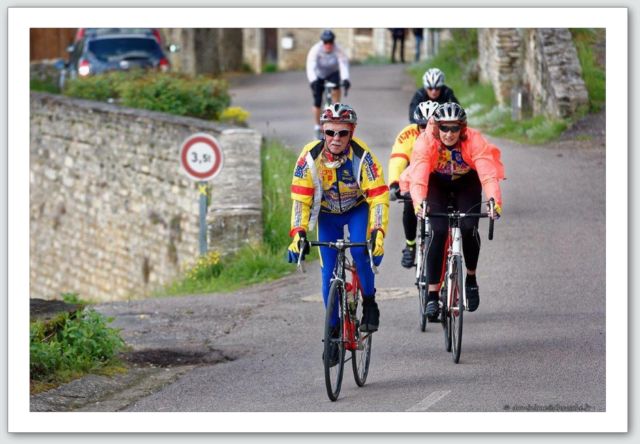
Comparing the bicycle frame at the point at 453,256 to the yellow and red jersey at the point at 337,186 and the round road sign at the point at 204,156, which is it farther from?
the round road sign at the point at 204,156

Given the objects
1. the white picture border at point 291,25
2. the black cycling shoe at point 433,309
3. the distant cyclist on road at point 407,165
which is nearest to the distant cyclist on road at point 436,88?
the distant cyclist on road at point 407,165

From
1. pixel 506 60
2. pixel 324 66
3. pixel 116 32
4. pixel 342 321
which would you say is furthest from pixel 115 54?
pixel 342 321

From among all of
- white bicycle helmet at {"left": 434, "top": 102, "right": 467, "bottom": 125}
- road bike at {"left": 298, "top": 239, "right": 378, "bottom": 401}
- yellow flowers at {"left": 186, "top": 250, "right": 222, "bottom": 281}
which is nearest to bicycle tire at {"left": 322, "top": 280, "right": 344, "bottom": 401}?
road bike at {"left": 298, "top": 239, "right": 378, "bottom": 401}

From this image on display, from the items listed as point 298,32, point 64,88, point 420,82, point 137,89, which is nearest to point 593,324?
point 137,89

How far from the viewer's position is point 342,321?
10898 millimetres

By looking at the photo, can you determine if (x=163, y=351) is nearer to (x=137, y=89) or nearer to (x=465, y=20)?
(x=465, y=20)

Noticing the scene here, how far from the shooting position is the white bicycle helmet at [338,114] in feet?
35.2

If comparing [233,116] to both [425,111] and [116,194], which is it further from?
[425,111]

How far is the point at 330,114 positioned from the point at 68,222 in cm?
1590

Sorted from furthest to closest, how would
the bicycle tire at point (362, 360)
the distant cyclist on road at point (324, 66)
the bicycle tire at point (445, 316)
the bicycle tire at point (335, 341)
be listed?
the distant cyclist on road at point (324, 66), the bicycle tire at point (445, 316), the bicycle tire at point (362, 360), the bicycle tire at point (335, 341)

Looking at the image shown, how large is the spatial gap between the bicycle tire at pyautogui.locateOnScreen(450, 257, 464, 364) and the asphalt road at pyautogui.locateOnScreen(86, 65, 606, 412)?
138mm

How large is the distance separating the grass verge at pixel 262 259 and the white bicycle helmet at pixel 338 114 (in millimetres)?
6660

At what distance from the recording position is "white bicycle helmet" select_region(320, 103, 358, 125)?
10.7 meters

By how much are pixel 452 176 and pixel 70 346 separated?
10.9ft
